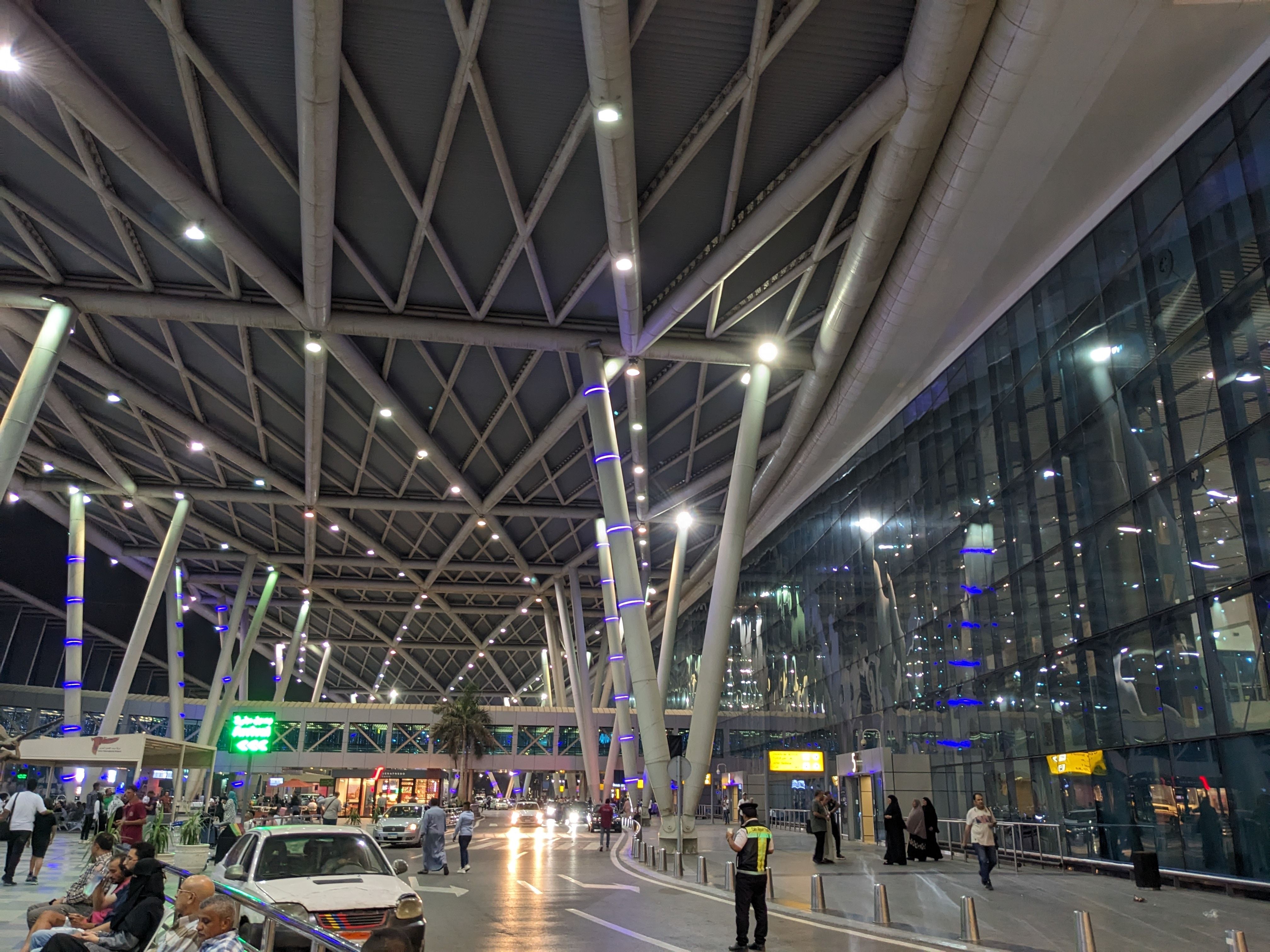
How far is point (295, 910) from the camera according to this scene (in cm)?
788

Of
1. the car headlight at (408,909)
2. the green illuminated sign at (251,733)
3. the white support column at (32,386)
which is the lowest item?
the car headlight at (408,909)

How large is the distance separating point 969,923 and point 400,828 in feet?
75.3

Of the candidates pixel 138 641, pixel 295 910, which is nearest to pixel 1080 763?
pixel 295 910

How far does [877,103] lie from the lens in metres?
15.6

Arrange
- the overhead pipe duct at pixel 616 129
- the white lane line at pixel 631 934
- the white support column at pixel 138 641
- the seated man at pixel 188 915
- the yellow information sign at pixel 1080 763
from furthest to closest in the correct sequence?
the white support column at pixel 138 641, the yellow information sign at pixel 1080 763, the overhead pipe duct at pixel 616 129, the white lane line at pixel 631 934, the seated man at pixel 188 915

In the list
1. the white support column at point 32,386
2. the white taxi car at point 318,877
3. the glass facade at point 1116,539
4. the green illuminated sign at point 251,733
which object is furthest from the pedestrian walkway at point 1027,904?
the white support column at point 32,386

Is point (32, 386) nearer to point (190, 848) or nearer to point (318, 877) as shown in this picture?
point (190, 848)

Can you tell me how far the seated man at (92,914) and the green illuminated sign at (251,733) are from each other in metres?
22.3

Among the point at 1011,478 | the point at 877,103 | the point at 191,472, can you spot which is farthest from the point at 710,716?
the point at 191,472

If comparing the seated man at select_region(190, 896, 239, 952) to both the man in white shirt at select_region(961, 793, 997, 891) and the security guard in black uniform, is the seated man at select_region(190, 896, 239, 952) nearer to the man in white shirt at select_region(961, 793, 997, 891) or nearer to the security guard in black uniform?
the security guard in black uniform

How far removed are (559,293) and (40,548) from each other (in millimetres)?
39397

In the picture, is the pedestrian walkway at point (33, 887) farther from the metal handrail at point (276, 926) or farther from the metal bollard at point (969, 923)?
the metal bollard at point (969, 923)

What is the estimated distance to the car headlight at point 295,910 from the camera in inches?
307

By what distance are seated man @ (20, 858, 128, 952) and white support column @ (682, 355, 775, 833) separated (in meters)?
16.2
